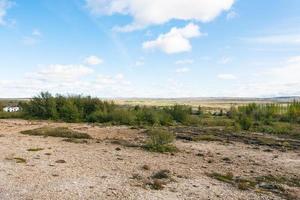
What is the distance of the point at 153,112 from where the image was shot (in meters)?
37.3

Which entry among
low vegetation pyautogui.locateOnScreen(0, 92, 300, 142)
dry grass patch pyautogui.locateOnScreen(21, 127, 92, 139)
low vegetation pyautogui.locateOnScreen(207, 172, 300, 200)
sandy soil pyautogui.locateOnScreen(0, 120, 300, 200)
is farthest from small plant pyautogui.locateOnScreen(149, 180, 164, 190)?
low vegetation pyautogui.locateOnScreen(0, 92, 300, 142)

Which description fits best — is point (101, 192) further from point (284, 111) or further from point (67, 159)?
point (284, 111)

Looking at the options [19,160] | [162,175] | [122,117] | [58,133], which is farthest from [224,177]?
[122,117]

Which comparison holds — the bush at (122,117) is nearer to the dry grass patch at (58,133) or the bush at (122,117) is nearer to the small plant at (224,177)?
the dry grass patch at (58,133)

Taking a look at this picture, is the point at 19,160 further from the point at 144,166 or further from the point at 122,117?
the point at 122,117

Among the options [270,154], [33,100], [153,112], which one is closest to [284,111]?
[153,112]

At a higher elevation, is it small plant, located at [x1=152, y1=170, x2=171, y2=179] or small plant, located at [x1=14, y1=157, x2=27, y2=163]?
small plant, located at [x1=14, y1=157, x2=27, y2=163]

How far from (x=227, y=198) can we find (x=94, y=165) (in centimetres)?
549

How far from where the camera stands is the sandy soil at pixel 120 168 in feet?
36.7

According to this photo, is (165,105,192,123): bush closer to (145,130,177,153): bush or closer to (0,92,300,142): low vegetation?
(0,92,300,142): low vegetation

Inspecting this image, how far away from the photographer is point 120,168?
14383mm

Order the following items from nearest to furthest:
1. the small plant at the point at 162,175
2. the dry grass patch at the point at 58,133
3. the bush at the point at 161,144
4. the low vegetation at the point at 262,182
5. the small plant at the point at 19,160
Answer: the low vegetation at the point at 262,182, the small plant at the point at 162,175, the small plant at the point at 19,160, the bush at the point at 161,144, the dry grass patch at the point at 58,133

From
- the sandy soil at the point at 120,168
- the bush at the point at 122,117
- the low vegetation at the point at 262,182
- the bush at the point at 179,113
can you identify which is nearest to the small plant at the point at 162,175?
the sandy soil at the point at 120,168

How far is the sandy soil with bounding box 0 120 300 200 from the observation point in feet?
36.7
